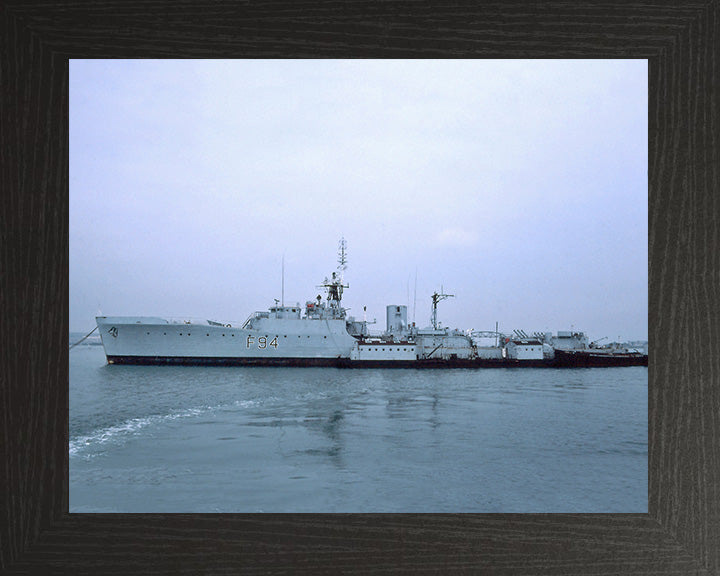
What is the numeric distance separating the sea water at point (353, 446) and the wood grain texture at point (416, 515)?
10.0 inches

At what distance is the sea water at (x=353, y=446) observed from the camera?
4.21 metres

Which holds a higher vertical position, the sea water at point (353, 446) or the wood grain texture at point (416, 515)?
the wood grain texture at point (416, 515)

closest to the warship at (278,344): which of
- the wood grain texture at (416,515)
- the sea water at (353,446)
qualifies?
the sea water at (353,446)

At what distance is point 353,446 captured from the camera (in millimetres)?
6512

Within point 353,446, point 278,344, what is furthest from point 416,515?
point 278,344

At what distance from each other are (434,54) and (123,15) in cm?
57

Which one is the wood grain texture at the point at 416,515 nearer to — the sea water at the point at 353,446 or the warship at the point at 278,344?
the sea water at the point at 353,446

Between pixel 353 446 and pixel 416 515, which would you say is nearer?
pixel 416 515

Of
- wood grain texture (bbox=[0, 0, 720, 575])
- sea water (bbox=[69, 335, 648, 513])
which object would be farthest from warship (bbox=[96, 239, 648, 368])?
wood grain texture (bbox=[0, 0, 720, 575])

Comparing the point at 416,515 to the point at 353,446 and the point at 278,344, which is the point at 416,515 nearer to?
the point at 353,446

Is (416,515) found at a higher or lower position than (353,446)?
higher

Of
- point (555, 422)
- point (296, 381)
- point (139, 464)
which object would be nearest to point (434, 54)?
point (139, 464)

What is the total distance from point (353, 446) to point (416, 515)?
5724mm

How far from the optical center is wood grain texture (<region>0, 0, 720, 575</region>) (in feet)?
3.17
